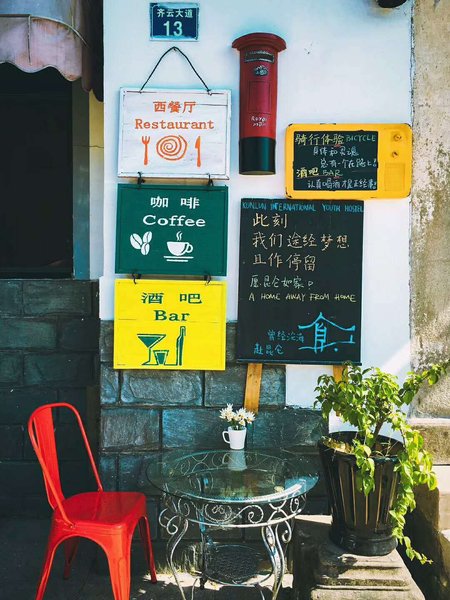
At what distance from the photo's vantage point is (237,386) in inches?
153

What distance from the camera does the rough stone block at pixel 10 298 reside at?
4562 millimetres

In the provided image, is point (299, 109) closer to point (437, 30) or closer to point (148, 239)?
point (437, 30)

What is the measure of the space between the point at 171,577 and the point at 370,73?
132 inches

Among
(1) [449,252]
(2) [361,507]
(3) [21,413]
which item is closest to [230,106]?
(1) [449,252]

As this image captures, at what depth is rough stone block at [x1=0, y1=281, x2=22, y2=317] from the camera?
456 centimetres

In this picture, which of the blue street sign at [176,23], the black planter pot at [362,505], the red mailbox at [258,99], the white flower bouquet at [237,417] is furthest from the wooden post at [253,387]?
the blue street sign at [176,23]

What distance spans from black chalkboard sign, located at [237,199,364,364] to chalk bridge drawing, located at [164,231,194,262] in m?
0.34

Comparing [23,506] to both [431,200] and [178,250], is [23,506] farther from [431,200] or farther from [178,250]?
[431,200]

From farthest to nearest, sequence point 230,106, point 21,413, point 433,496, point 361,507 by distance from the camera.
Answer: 1. point 21,413
2. point 230,106
3. point 433,496
4. point 361,507

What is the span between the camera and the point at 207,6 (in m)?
3.81

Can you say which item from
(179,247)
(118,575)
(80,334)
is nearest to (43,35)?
(179,247)

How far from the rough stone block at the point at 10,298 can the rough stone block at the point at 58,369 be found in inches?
13.9

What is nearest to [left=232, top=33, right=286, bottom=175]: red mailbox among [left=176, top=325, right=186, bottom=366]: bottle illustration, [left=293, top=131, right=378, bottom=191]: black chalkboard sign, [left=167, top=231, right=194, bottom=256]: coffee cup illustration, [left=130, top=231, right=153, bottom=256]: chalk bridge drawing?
[left=293, top=131, right=378, bottom=191]: black chalkboard sign

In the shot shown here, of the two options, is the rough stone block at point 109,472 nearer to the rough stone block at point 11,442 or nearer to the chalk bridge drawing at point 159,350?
the chalk bridge drawing at point 159,350
